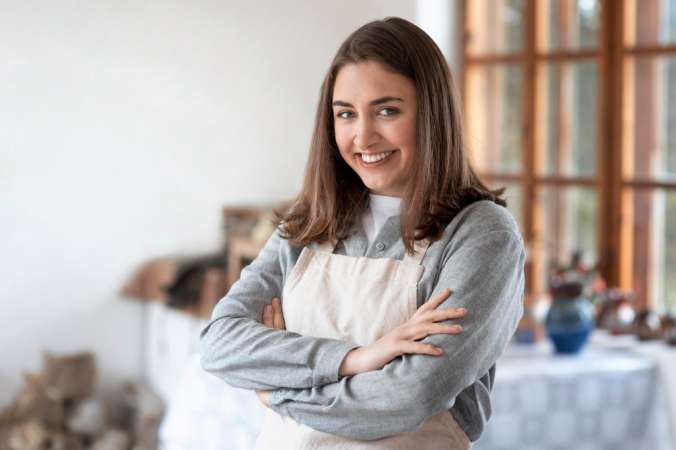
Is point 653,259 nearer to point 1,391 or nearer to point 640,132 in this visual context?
point 640,132

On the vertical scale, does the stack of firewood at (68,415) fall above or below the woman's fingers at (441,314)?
below

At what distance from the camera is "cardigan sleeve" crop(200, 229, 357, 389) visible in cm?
110

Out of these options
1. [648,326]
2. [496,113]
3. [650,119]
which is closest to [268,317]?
[648,326]

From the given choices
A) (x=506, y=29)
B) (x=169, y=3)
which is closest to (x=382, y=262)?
(x=169, y=3)

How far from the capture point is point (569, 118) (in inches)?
140

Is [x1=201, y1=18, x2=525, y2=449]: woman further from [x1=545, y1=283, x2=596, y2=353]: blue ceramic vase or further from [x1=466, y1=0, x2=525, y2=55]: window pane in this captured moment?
[x1=466, y1=0, x2=525, y2=55]: window pane

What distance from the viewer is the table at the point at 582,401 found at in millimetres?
2072

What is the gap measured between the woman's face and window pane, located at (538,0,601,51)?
258cm

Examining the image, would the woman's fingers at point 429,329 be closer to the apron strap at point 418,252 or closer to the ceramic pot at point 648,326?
the apron strap at point 418,252

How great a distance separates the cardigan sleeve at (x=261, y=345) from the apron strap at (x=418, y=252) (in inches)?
7.1

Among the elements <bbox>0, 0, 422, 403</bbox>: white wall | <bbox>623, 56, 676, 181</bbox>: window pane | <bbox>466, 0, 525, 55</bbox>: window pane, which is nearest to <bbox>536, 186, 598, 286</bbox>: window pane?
<bbox>623, 56, 676, 181</bbox>: window pane

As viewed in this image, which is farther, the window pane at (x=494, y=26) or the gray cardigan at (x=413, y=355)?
the window pane at (x=494, y=26)

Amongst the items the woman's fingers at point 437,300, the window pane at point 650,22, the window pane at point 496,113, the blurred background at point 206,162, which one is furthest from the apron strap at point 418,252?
the window pane at point 496,113

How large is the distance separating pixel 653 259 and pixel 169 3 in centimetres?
272
